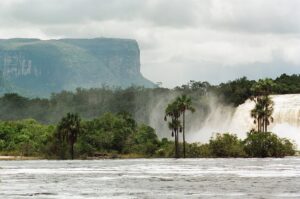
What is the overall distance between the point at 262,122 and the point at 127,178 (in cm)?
9351

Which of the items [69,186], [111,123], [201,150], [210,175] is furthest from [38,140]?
[69,186]

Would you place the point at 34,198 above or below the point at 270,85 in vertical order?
below

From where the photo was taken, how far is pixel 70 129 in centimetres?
16600

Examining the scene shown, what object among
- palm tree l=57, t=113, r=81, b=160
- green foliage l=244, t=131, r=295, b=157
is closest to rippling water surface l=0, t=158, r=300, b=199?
green foliage l=244, t=131, r=295, b=157

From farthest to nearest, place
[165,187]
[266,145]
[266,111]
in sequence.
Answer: [266,111] → [266,145] → [165,187]

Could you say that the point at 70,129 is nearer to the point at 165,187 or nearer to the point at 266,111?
the point at 266,111

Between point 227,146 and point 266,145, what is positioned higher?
point 266,145

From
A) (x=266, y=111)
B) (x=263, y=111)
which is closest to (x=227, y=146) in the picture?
(x=263, y=111)

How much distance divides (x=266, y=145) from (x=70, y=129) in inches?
1780

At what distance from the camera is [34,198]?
56.7m

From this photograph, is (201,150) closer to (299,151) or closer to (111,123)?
(299,151)

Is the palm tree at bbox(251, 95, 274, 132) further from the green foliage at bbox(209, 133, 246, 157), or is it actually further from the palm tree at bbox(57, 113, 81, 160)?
the palm tree at bbox(57, 113, 81, 160)

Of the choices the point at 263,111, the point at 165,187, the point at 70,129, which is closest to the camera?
the point at 165,187

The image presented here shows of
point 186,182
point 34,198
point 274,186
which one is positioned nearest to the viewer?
point 34,198
